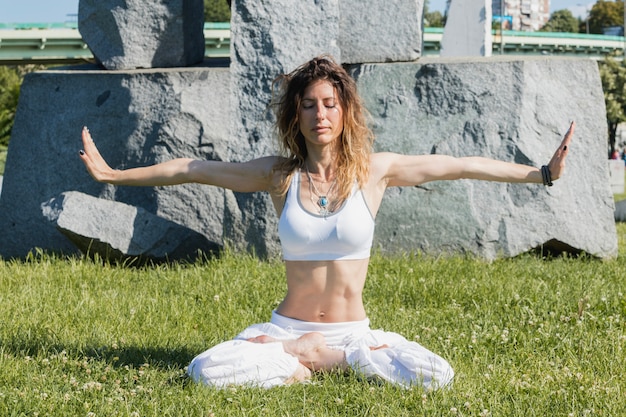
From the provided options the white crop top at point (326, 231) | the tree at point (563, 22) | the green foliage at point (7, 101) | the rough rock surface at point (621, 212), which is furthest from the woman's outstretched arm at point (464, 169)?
the tree at point (563, 22)

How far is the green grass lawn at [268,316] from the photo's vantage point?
12.3ft

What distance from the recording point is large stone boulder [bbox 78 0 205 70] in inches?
317

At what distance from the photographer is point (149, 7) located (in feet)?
26.4

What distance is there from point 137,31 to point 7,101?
3429 centimetres

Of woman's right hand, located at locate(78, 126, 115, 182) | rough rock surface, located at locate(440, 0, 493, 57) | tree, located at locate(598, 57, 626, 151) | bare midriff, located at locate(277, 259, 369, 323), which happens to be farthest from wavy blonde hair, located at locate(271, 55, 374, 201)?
tree, located at locate(598, 57, 626, 151)

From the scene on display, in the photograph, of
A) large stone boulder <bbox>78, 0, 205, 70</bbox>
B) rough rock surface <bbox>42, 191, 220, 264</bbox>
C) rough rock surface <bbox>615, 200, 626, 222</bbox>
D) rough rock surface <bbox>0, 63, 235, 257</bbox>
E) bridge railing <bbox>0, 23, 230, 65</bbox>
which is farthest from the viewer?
bridge railing <bbox>0, 23, 230, 65</bbox>

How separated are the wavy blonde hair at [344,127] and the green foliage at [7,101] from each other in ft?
95.5

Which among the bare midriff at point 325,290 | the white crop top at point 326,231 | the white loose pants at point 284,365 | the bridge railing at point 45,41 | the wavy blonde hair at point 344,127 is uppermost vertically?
the bridge railing at point 45,41

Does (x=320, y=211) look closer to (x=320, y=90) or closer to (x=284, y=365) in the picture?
(x=320, y=90)

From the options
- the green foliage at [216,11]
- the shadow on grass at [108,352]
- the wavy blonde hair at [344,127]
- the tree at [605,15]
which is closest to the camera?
the wavy blonde hair at [344,127]

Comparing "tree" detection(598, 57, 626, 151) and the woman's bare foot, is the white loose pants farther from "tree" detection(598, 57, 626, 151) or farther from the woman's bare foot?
"tree" detection(598, 57, 626, 151)

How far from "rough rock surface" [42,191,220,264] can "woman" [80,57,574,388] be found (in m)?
2.79

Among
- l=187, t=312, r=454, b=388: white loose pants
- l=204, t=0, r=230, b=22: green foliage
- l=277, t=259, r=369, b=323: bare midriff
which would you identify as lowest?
l=187, t=312, r=454, b=388: white loose pants

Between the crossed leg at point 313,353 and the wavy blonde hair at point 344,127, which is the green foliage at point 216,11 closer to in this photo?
the wavy blonde hair at point 344,127
